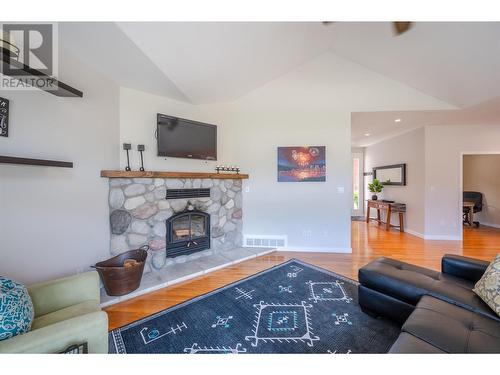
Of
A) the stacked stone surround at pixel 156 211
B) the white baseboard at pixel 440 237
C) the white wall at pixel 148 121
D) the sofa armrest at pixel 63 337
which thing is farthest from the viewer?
the white baseboard at pixel 440 237

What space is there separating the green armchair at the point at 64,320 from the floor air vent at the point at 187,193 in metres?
1.50

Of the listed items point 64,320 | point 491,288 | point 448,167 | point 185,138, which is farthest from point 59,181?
point 448,167

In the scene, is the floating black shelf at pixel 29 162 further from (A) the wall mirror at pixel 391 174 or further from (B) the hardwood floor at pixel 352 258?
(A) the wall mirror at pixel 391 174

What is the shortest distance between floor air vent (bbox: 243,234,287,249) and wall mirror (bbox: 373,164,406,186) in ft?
→ 12.0

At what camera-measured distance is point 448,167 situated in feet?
14.5

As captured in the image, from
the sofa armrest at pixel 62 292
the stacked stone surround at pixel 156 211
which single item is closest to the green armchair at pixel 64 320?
the sofa armrest at pixel 62 292

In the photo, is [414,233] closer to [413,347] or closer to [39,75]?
[413,347]

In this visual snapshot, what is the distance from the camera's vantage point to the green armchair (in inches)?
38.0

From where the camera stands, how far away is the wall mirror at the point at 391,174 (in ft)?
16.9

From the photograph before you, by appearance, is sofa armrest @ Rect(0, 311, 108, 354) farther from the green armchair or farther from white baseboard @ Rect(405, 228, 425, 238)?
white baseboard @ Rect(405, 228, 425, 238)

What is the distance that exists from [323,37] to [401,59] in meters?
1.17
